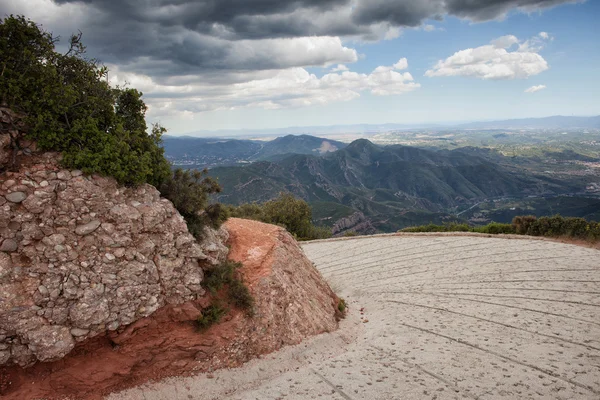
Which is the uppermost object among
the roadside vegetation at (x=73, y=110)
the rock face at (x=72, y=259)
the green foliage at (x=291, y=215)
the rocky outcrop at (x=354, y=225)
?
the roadside vegetation at (x=73, y=110)

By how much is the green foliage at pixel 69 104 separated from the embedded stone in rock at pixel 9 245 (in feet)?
9.21

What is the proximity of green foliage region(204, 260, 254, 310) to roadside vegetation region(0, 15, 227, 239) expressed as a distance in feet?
11.0

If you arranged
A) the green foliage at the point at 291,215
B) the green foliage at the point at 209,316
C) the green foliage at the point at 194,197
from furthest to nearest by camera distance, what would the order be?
the green foliage at the point at 291,215 → the green foliage at the point at 194,197 → the green foliage at the point at 209,316

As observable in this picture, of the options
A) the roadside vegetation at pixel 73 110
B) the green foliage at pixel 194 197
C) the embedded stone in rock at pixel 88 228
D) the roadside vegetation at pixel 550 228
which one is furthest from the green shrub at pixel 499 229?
the embedded stone in rock at pixel 88 228

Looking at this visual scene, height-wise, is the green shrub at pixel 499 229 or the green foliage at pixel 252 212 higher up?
the green foliage at pixel 252 212

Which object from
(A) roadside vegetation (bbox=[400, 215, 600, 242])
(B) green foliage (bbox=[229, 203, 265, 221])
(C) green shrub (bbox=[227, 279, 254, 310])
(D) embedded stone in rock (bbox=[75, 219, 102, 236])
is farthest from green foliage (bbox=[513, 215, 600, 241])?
(D) embedded stone in rock (bbox=[75, 219, 102, 236])

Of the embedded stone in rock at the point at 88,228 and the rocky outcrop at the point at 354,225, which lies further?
the rocky outcrop at the point at 354,225

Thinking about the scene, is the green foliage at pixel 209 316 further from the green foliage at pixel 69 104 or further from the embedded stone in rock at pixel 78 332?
the green foliage at pixel 69 104

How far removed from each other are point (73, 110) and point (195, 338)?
928 cm

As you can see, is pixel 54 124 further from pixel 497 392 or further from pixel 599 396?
pixel 599 396

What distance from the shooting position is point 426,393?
11.7 meters

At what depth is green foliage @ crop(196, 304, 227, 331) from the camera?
1238 cm

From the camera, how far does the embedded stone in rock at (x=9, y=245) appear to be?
31.4ft

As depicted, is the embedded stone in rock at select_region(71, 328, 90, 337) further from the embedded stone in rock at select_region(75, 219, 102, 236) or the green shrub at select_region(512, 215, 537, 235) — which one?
the green shrub at select_region(512, 215, 537, 235)
